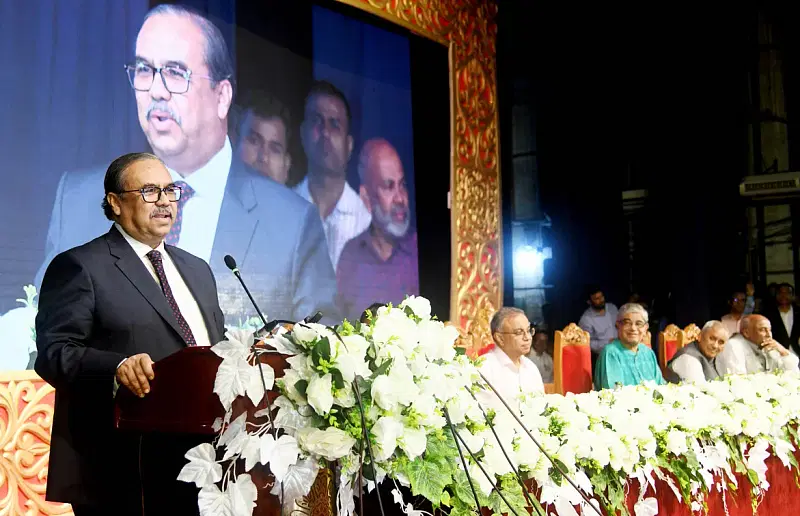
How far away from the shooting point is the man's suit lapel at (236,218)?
439 cm

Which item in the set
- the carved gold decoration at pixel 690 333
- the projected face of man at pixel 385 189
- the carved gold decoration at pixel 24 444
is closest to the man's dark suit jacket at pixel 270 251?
the projected face of man at pixel 385 189

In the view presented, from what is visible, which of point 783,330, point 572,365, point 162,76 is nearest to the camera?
point 162,76

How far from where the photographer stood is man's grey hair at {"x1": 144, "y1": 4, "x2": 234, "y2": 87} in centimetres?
428

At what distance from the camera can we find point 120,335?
5.58ft

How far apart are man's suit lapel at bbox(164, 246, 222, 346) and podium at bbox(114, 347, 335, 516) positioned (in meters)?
0.45

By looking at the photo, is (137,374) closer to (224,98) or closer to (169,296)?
(169,296)

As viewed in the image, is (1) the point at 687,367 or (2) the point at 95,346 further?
(1) the point at 687,367

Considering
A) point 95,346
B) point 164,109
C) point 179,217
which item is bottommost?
point 95,346

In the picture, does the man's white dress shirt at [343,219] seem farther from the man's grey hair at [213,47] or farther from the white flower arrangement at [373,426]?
the white flower arrangement at [373,426]

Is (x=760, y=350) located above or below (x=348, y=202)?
below

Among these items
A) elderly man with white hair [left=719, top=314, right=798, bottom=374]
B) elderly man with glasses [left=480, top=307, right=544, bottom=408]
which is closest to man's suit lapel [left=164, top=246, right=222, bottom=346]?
elderly man with glasses [left=480, top=307, right=544, bottom=408]

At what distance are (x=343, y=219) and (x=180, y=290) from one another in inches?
129

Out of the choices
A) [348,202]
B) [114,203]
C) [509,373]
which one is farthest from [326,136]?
[114,203]

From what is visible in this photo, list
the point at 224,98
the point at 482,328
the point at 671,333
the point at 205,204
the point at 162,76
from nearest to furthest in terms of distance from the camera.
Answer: the point at 162,76
the point at 205,204
the point at 224,98
the point at 671,333
the point at 482,328
